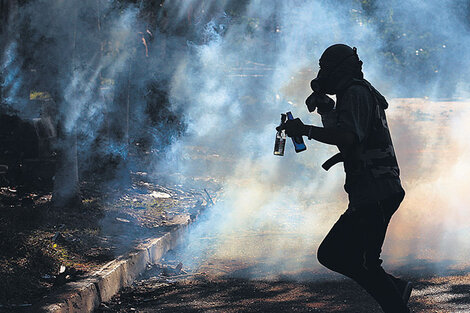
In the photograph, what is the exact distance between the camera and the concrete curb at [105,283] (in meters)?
4.43

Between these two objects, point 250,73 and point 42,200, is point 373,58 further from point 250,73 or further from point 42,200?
point 42,200

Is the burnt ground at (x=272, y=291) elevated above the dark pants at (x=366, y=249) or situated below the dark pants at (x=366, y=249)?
below

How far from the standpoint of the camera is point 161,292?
17.8 ft

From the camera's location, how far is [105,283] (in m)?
5.13

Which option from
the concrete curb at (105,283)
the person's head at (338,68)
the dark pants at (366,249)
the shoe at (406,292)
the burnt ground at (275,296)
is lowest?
the burnt ground at (275,296)

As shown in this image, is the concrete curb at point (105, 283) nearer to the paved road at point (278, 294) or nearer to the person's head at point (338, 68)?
the paved road at point (278, 294)

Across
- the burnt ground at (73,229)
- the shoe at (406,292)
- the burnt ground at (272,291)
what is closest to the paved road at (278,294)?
the burnt ground at (272,291)

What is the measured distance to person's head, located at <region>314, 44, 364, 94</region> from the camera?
3641 mm

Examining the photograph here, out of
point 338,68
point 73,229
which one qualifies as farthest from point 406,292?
point 73,229

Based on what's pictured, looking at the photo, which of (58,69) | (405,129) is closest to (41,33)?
(58,69)

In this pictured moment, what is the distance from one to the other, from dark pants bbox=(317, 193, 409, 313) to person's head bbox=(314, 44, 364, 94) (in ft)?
2.29

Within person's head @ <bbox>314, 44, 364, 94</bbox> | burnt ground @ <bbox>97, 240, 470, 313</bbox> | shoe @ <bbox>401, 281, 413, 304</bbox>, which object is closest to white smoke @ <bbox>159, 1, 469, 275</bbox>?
burnt ground @ <bbox>97, 240, 470, 313</bbox>

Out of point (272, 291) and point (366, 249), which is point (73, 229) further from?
point (366, 249)

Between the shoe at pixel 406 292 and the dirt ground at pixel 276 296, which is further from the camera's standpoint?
the dirt ground at pixel 276 296
